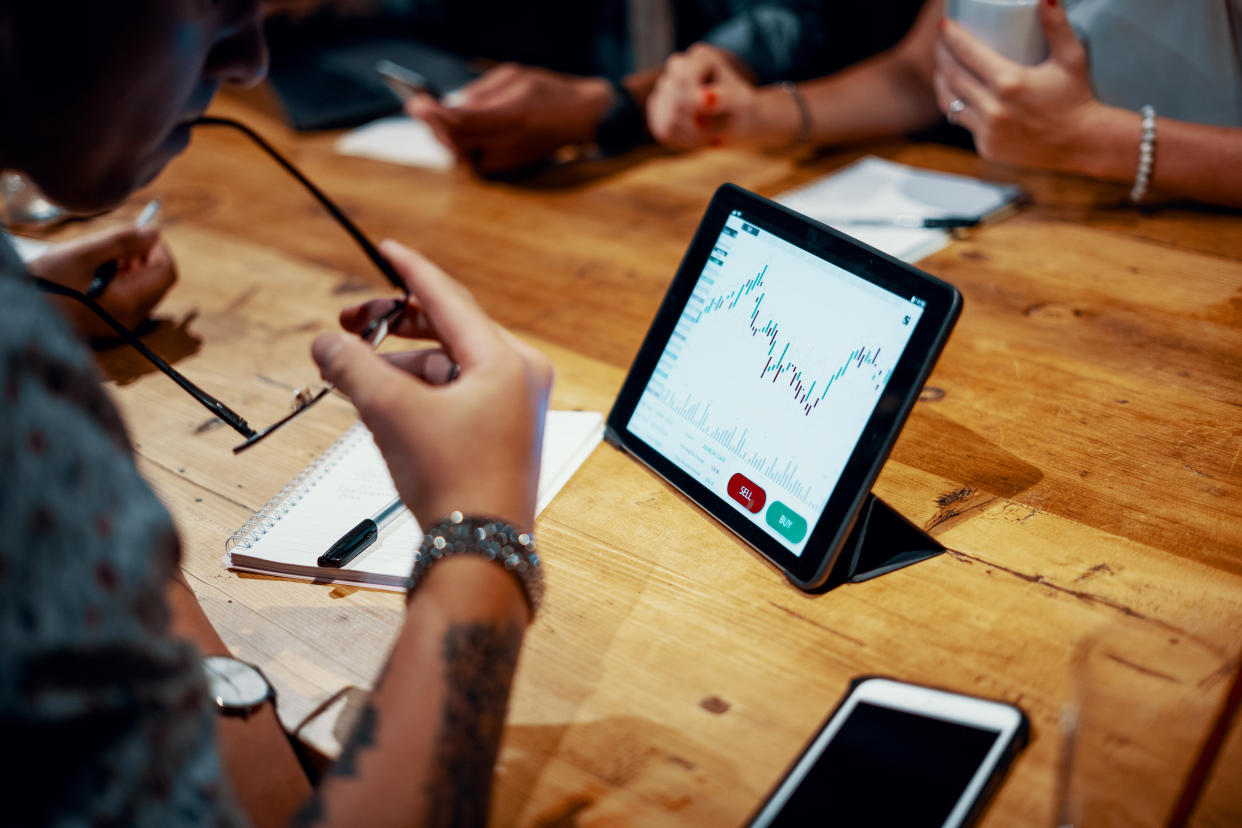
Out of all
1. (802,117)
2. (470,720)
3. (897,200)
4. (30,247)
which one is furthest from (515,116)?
(470,720)

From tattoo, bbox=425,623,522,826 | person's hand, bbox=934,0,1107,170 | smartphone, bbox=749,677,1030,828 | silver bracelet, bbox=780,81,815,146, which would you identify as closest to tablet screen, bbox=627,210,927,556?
smartphone, bbox=749,677,1030,828

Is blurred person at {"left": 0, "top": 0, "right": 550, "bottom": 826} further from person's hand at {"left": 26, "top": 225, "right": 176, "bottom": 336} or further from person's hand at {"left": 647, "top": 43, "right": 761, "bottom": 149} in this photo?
person's hand at {"left": 647, "top": 43, "right": 761, "bottom": 149}

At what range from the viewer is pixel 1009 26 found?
3.51ft

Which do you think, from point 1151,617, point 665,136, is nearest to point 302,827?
point 1151,617

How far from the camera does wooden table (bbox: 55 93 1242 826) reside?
1.75ft

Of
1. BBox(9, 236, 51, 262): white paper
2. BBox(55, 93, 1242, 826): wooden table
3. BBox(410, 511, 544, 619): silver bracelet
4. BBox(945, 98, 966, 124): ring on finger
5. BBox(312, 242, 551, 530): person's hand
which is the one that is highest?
BBox(945, 98, 966, 124): ring on finger

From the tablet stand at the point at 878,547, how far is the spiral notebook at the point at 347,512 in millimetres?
254

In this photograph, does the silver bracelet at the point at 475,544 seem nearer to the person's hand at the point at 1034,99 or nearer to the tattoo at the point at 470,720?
the tattoo at the point at 470,720

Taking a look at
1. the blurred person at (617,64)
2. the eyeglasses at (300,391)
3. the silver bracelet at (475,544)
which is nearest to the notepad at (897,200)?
the blurred person at (617,64)

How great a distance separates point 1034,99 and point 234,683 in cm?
110

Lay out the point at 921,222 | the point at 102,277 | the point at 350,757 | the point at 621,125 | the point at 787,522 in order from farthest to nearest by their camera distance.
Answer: the point at 621,125 < the point at 921,222 < the point at 102,277 < the point at 787,522 < the point at 350,757

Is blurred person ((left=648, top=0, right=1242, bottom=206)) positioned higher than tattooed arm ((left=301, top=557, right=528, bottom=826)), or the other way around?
blurred person ((left=648, top=0, right=1242, bottom=206))

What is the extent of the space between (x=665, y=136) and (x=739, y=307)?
0.77 meters

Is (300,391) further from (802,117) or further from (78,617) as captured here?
(802,117)
